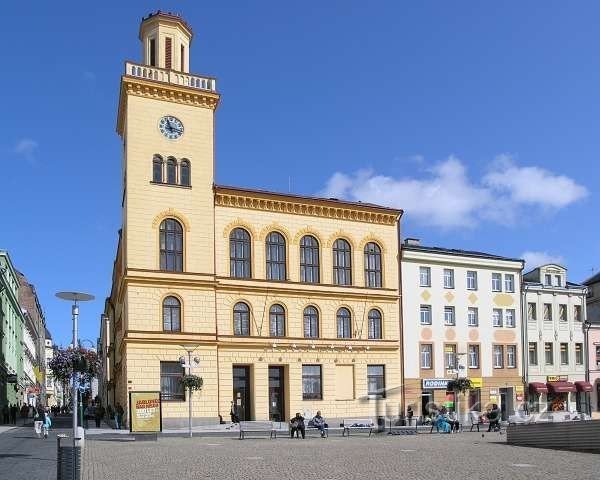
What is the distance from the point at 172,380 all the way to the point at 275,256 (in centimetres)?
1033

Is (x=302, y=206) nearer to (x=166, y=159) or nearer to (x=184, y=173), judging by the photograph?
(x=184, y=173)

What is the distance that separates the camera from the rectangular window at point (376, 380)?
5341 centimetres

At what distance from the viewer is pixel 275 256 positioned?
51281 mm

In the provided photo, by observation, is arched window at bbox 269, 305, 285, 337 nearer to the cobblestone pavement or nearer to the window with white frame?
the window with white frame

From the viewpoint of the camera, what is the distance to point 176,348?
153ft

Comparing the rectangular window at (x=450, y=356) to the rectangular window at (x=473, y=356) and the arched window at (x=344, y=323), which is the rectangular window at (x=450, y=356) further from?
the arched window at (x=344, y=323)

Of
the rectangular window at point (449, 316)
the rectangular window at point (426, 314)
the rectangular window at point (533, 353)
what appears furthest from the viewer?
the rectangular window at point (533, 353)

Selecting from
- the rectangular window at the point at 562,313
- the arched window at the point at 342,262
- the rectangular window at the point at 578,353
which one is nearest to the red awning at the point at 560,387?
the rectangular window at the point at 578,353

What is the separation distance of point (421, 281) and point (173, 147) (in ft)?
64.4

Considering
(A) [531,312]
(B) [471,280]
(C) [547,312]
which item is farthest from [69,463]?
(C) [547,312]

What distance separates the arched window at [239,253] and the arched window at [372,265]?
865cm

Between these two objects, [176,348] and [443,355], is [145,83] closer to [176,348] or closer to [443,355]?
[176,348]

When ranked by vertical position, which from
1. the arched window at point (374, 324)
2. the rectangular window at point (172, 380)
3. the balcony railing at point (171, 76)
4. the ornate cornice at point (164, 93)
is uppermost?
the balcony railing at point (171, 76)

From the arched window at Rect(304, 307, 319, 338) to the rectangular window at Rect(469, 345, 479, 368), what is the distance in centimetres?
1228
